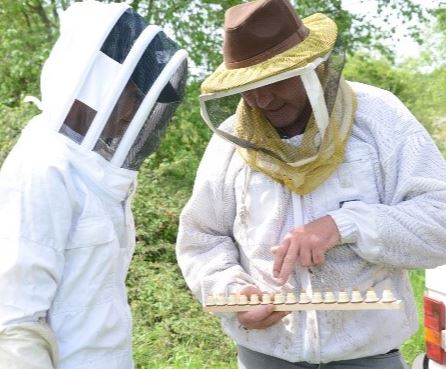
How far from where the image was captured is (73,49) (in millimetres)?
2133

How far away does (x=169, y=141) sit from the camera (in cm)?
891

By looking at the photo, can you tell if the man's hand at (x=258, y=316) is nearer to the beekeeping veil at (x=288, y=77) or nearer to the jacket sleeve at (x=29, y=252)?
the beekeeping veil at (x=288, y=77)

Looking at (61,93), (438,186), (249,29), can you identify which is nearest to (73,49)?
(61,93)

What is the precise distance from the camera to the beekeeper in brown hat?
2.40 m

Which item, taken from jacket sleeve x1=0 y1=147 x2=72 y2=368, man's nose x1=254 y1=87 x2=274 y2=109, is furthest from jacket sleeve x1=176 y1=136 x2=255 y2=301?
jacket sleeve x1=0 y1=147 x2=72 y2=368

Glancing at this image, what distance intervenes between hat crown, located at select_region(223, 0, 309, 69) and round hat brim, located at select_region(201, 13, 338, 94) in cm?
3

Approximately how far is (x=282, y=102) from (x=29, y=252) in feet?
3.18

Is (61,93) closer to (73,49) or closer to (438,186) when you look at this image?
(73,49)

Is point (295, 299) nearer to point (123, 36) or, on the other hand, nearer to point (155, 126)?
point (155, 126)

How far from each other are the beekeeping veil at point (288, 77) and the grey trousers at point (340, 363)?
545mm

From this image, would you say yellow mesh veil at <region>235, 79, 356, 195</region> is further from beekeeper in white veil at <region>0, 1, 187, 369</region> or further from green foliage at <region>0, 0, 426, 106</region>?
green foliage at <region>0, 0, 426, 106</region>

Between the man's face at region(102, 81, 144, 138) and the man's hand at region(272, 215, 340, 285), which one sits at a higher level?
the man's face at region(102, 81, 144, 138)

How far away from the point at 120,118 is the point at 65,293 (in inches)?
19.5

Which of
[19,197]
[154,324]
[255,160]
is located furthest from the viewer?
[154,324]
